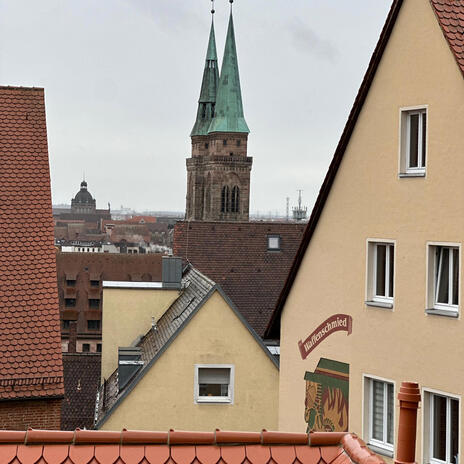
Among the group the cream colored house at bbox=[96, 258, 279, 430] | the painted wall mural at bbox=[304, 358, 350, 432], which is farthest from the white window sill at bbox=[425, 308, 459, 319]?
the cream colored house at bbox=[96, 258, 279, 430]

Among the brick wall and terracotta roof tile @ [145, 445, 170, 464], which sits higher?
terracotta roof tile @ [145, 445, 170, 464]

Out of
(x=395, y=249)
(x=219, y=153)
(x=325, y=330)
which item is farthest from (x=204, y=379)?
(x=219, y=153)

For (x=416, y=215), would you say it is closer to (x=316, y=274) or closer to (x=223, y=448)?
(x=316, y=274)

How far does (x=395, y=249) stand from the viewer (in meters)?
13.1

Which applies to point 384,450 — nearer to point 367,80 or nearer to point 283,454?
point 367,80

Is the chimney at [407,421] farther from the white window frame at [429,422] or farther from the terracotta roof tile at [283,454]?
the white window frame at [429,422]

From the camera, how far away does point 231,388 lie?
65.7ft

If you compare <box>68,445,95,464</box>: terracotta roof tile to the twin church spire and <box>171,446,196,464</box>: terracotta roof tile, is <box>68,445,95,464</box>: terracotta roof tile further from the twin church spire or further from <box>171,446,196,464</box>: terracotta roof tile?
the twin church spire

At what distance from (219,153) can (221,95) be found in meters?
7.31

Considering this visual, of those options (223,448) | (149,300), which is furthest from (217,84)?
(223,448)

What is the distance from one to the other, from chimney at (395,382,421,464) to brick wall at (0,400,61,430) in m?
7.28

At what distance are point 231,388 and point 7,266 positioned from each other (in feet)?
26.9

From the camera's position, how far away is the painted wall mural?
47.0 ft

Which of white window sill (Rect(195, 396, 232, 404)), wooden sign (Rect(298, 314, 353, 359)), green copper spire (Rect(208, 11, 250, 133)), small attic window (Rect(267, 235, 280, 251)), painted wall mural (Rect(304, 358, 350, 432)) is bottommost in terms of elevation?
white window sill (Rect(195, 396, 232, 404))
